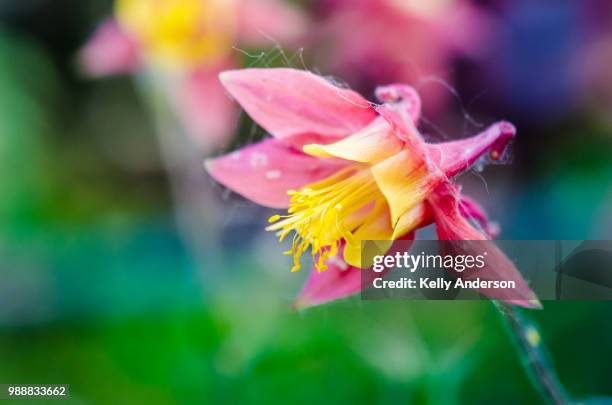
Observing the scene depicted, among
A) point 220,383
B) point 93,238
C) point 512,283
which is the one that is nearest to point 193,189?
point 93,238

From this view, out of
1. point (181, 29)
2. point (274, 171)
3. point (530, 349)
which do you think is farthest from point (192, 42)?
point (530, 349)

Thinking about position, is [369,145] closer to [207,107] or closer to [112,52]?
[207,107]

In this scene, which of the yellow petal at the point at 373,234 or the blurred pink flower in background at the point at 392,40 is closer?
the yellow petal at the point at 373,234

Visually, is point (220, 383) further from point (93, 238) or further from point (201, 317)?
point (93, 238)

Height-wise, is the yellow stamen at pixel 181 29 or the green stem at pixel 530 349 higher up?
the yellow stamen at pixel 181 29

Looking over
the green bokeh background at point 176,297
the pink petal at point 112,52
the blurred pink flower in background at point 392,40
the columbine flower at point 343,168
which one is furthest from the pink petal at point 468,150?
the pink petal at point 112,52

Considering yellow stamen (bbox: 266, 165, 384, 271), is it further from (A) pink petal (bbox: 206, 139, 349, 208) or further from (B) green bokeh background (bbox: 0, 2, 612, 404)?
(B) green bokeh background (bbox: 0, 2, 612, 404)

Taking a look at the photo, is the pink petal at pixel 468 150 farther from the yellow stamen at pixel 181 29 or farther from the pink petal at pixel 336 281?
the yellow stamen at pixel 181 29
